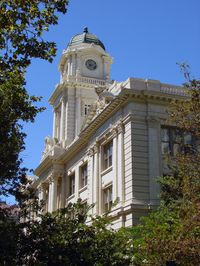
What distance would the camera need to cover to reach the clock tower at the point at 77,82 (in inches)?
1853

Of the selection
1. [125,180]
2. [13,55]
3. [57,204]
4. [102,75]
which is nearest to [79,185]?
[57,204]

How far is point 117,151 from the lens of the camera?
31.1 meters

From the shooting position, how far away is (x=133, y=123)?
29.7 m

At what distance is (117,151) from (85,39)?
23.8 meters

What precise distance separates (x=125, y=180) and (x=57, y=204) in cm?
1606

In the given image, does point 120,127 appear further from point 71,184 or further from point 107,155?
point 71,184

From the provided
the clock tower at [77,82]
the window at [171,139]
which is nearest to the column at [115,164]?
the window at [171,139]

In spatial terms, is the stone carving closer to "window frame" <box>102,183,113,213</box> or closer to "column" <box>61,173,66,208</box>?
"column" <box>61,173,66,208</box>

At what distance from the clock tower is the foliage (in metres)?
27.5

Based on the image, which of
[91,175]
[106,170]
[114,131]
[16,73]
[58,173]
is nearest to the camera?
[16,73]

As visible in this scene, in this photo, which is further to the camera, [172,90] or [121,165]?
[172,90]

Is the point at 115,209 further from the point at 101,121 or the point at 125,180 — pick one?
the point at 101,121

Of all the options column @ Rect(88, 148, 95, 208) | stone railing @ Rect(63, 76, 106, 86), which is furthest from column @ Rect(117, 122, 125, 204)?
stone railing @ Rect(63, 76, 106, 86)

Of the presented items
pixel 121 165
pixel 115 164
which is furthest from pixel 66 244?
pixel 115 164
